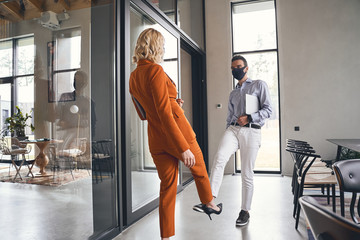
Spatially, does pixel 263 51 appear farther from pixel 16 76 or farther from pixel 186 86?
pixel 16 76

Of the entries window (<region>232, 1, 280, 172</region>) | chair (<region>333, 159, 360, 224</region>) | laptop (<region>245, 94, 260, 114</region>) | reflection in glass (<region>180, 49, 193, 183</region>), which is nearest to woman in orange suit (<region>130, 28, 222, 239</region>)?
chair (<region>333, 159, 360, 224</region>)

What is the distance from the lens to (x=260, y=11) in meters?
5.82

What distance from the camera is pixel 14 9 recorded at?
1668 millimetres

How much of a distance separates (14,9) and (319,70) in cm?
515

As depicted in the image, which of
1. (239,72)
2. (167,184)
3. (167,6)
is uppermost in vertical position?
(167,6)

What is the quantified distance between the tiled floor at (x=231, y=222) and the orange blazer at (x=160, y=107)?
43.4 inches

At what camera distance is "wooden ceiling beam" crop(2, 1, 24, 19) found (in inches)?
64.5

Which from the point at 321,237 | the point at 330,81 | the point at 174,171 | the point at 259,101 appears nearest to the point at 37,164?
the point at 174,171

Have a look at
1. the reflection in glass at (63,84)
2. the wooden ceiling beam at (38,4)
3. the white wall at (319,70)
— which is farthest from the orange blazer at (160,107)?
the white wall at (319,70)

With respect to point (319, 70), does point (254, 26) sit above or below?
above

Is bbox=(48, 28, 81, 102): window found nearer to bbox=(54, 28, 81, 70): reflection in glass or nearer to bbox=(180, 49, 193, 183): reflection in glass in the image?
bbox=(54, 28, 81, 70): reflection in glass

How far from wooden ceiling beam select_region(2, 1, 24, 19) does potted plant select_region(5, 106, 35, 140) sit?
0.55 meters

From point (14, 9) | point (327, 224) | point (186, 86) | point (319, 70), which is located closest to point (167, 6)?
point (186, 86)

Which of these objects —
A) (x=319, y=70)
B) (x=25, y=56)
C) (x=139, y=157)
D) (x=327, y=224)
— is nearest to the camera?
(x=327, y=224)
